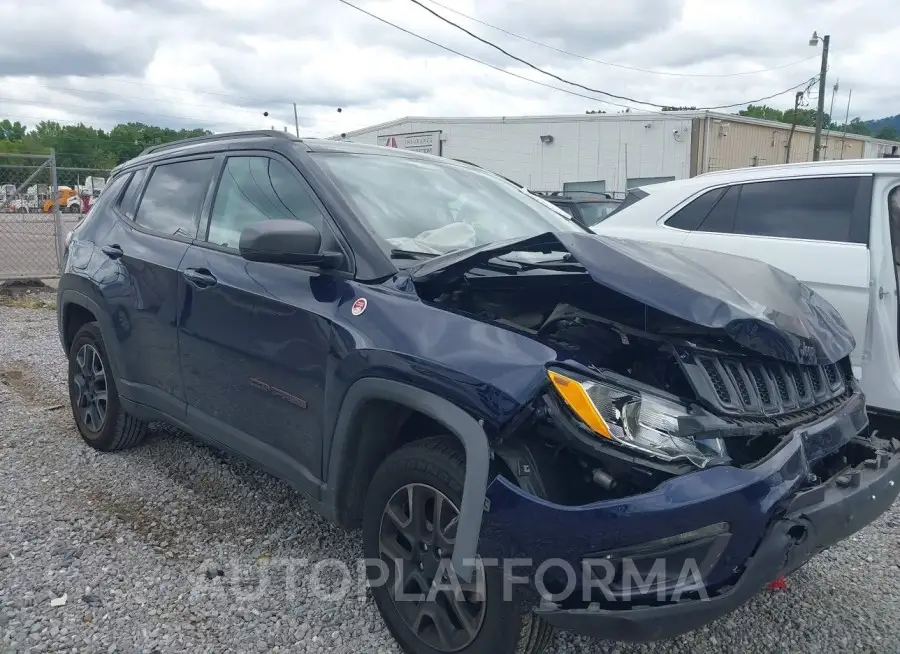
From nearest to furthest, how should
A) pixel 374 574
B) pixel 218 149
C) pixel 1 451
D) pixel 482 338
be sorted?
pixel 482 338 < pixel 374 574 < pixel 218 149 < pixel 1 451

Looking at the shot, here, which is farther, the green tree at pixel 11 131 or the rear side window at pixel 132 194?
the green tree at pixel 11 131

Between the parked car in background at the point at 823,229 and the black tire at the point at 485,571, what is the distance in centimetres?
255

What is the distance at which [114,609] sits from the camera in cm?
288

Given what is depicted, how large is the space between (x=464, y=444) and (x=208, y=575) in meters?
1.61

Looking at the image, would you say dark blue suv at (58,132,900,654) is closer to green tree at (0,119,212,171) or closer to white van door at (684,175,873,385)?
white van door at (684,175,873,385)

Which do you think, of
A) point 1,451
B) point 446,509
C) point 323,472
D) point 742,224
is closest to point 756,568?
point 446,509

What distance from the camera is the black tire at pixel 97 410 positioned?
4279mm

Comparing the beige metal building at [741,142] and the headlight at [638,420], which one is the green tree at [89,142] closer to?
the beige metal building at [741,142]

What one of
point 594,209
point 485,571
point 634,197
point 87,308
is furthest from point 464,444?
point 594,209

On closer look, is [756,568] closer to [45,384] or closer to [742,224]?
[742,224]

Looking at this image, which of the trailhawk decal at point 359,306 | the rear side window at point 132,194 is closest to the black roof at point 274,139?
the rear side window at point 132,194

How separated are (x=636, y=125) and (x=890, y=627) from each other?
22.5 metres

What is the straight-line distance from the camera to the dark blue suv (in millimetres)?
1962

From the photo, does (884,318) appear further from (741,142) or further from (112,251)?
(741,142)
